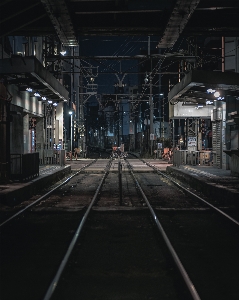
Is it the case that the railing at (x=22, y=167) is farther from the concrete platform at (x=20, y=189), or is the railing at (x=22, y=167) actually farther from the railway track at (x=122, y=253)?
the railway track at (x=122, y=253)

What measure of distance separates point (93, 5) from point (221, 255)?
23.3ft

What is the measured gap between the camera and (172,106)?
34.1 metres

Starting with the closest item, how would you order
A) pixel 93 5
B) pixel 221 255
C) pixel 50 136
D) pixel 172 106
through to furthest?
1. pixel 221 255
2. pixel 93 5
3. pixel 172 106
4. pixel 50 136

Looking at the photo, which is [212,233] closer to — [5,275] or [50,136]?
[5,275]

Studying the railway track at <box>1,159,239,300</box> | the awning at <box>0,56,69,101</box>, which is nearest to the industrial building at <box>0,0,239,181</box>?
the awning at <box>0,56,69,101</box>

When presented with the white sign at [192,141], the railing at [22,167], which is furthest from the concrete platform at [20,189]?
the white sign at [192,141]

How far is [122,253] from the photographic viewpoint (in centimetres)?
776

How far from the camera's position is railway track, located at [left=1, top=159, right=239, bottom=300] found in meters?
5.76

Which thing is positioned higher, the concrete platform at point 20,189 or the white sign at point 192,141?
the white sign at point 192,141

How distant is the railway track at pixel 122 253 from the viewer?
18.9ft

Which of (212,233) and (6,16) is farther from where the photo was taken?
(6,16)

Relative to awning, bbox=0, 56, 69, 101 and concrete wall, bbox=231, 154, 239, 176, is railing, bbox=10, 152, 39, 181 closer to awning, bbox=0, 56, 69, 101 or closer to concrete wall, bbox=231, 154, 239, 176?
awning, bbox=0, 56, 69, 101

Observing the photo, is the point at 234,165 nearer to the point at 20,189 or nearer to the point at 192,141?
the point at 192,141

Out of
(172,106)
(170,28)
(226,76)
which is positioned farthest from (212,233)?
(172,106)
